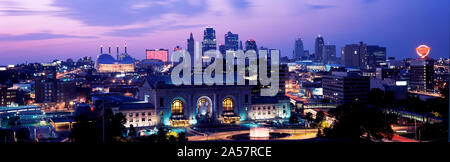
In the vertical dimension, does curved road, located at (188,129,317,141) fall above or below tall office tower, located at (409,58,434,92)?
below

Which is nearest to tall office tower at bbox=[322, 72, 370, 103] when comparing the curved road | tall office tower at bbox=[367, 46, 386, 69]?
the curved road

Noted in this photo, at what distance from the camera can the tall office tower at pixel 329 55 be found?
511 ft

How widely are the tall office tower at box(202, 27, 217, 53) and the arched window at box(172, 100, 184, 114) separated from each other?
4757cm

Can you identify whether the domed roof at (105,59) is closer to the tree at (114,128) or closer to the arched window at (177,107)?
the arched window at (177,107)

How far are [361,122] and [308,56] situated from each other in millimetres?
152797

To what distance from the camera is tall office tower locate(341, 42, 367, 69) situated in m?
130

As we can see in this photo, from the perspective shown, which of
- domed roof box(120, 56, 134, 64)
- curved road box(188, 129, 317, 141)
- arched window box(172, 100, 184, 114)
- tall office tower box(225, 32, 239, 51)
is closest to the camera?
→ curved road box(188, 129, 317, 141)

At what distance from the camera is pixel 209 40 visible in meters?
85.6

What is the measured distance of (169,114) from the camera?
36500 millimetres

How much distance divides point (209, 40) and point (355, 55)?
63.2 metres

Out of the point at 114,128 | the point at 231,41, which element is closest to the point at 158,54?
the point at 231,41

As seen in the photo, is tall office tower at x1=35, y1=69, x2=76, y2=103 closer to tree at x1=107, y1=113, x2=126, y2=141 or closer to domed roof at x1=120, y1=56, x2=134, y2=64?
tree at x1=107, y1=113, x2=126, y2=141

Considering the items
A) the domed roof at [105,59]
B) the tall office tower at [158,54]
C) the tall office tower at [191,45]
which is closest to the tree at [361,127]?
the tall office tower at [191,45]
